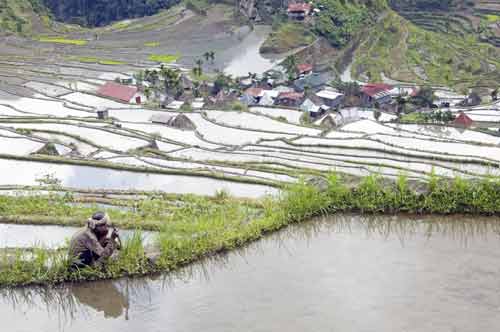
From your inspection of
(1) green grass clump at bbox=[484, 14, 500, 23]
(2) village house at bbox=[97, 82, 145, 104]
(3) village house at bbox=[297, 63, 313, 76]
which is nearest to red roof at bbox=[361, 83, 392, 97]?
(3) village house at bbox=[297, 63, 313, 76]

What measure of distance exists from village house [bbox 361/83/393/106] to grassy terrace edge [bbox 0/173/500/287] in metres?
29.0

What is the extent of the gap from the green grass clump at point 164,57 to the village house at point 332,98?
10.8 m

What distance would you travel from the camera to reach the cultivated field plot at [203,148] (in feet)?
33.7

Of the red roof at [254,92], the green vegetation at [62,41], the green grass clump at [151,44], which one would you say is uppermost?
the green vegetation at [62,41]

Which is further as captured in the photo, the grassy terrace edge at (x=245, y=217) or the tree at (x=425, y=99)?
the tree at (x=425, y=99)

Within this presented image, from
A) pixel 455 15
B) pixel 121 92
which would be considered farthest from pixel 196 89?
pixel 455 15

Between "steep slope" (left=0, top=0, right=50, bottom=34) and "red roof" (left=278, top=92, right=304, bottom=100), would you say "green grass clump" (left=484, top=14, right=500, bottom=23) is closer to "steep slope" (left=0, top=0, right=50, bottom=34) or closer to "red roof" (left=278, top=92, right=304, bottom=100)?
"red roof" (left=278, top=92, right=304, bottom=100)

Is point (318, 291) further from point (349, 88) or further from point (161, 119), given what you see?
point (349, 88)

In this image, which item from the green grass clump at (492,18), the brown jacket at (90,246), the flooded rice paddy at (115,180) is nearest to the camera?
the brown jacket at (90,246)

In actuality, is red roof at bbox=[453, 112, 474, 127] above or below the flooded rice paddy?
below

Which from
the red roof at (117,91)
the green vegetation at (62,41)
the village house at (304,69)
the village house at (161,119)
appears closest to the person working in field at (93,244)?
the village house at (161,119)

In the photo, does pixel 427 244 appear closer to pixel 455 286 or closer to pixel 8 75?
pixel 455 286

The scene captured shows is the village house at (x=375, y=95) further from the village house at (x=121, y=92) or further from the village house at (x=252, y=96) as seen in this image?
the village house at (x=121, y=92)

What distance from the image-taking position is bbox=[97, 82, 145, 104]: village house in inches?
1230
